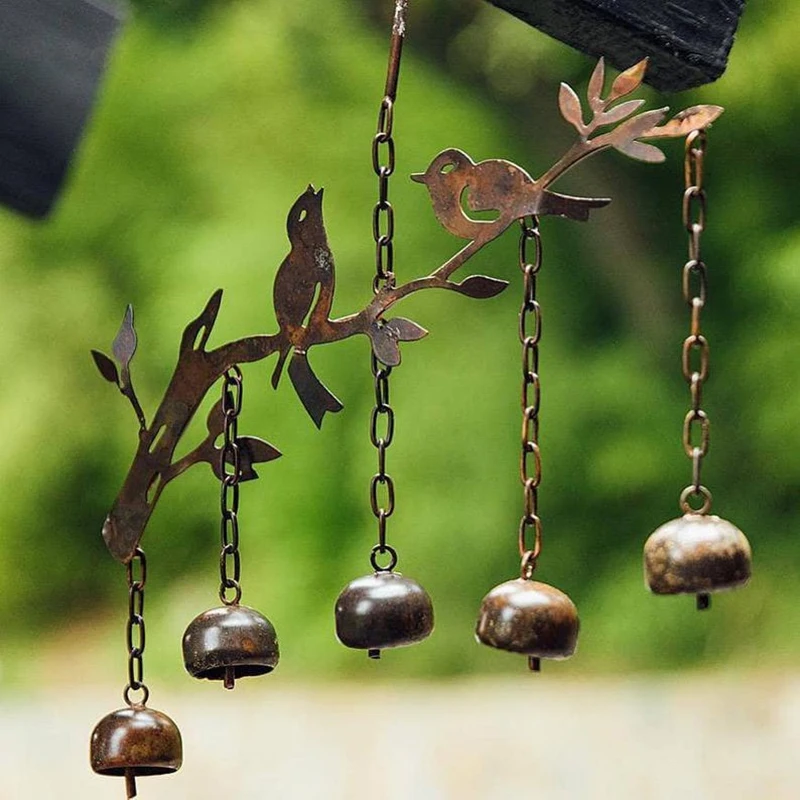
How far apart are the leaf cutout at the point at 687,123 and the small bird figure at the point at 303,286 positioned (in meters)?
0.31

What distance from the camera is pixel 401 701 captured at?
362 cm

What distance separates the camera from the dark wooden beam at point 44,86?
143 centimetres

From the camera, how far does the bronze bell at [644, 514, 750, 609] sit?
3.97 ft

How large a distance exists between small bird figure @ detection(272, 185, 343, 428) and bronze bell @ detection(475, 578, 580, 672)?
0.77 ft

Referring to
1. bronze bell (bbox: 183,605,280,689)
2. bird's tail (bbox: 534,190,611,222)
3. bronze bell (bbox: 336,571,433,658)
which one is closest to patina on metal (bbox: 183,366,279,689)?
bronze bell (bbox: 183,605,280,689)

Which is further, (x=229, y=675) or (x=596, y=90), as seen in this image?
(x=229, y=675)

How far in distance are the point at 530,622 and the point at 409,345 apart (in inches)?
98.3

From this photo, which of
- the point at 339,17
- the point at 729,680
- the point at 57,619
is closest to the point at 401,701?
the point at 729,680

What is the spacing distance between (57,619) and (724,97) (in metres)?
2.48

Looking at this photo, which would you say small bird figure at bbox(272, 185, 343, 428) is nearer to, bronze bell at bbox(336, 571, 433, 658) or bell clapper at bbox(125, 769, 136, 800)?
bronze bell at bbox(336, 571, 433, 658)

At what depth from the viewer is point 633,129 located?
118cm

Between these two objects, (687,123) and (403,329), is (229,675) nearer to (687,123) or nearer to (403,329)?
(403,329)

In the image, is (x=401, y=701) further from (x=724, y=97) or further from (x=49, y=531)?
(x=724, y=97)

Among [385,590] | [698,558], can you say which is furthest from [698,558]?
[385,590]
